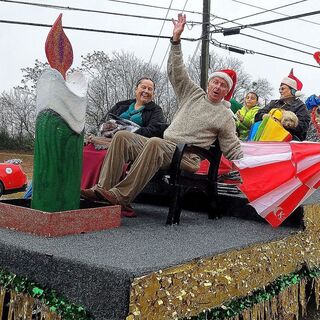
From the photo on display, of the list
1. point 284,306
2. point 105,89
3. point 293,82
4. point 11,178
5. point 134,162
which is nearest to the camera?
point 284,306

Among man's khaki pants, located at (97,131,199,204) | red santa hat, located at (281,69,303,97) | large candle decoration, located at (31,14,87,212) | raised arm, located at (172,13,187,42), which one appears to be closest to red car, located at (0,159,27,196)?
red santa hat, located at (281,69,303,97)

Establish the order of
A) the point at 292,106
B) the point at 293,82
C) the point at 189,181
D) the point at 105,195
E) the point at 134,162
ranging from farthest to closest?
the point at 293,82 → the point at 292,106 → the point at 189,181 → the point at 134,162 → the point at 105,195

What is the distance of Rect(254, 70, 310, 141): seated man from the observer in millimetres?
4605

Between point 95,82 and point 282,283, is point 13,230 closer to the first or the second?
point 282,283

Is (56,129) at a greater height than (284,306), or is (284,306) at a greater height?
(56,129)

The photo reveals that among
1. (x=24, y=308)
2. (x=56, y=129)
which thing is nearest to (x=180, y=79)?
(x=56, y=129)

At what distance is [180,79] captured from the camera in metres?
3.75

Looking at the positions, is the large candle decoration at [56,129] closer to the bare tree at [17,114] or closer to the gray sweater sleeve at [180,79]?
the gray sweater sleeve at [180,79]

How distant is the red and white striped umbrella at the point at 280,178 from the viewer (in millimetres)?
3209

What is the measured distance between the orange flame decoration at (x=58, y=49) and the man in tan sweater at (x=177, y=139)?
31.4 inches

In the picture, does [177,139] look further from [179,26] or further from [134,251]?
[134,251]

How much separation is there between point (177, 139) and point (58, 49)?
1.25 meters

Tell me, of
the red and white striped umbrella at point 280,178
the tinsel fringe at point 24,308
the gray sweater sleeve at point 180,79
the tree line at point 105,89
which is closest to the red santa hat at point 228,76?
the gray sweater sleeve at point 180,79

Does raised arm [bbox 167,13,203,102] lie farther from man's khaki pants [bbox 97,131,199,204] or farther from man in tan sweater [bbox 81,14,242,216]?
man's khaki pants [bbox 97,131,199,204]
